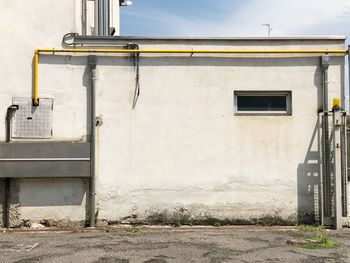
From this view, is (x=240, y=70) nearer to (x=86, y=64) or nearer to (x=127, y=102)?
(x=127, y=102)

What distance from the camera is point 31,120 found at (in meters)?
9.84

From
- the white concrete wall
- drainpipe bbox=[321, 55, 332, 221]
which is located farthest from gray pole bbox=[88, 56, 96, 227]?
drainpipe bbox=[321, 55, 332, 221]

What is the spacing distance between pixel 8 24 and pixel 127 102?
8.91 feet

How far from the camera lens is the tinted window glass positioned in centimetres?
1022

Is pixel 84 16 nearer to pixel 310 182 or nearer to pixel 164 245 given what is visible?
pixel 164 245

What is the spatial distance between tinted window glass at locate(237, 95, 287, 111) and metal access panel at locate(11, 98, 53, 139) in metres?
3.77

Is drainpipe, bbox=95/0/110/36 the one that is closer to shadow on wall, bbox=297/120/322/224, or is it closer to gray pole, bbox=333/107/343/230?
shadow on wall, bbox=297/120/322/224

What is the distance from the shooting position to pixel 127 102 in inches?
394

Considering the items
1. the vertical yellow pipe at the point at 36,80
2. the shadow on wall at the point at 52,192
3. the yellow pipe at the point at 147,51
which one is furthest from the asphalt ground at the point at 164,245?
the yellow pipe at the point at 147,51

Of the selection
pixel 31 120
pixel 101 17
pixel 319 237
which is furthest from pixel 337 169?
pixel 101 17

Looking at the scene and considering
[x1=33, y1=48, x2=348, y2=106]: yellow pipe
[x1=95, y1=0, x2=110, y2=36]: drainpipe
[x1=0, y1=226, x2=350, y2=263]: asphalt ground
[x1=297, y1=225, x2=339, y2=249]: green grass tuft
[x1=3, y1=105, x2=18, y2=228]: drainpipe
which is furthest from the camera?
[x1=95, y1=0, x2=110, y2=36]: drainpipe

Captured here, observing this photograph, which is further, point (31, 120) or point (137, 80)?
point (137, 80)

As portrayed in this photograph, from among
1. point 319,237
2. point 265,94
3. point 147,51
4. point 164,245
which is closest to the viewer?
point 164,245

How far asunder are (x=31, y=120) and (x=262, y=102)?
4563mm
